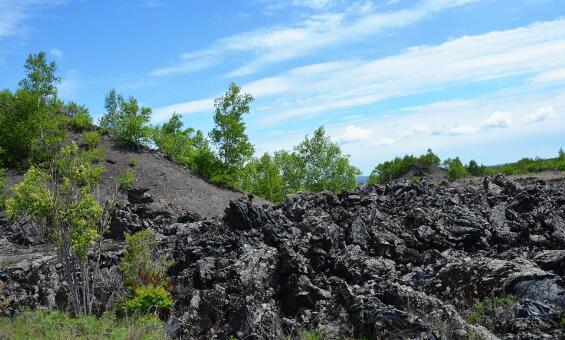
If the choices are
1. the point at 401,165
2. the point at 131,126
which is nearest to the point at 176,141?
the point at 131,126

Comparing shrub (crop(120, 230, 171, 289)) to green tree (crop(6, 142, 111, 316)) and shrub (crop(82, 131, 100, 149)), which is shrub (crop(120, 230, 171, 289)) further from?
shrub (crop(82, 131, 100, 149))

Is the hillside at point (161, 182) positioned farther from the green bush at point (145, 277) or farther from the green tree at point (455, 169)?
the green tree at point (455, 169)

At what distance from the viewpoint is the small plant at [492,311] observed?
11016mm

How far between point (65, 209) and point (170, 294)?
3.29 meters

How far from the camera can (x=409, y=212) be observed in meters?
17.9

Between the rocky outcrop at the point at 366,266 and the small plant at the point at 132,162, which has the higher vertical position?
the small plant at the point at 132,162

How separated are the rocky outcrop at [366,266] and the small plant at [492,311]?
6 cm

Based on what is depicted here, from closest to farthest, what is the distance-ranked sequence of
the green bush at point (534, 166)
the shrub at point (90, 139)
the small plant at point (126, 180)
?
the small plant at point (126, 180), the shrub at point (90, 139), the green bush at point (534, 166)

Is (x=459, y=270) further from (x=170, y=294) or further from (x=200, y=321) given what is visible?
(x=170, y=294)

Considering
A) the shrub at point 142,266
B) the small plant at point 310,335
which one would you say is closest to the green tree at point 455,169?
the shrub at point 142,266

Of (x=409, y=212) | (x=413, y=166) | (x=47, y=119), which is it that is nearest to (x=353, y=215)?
(x=409, y=212)

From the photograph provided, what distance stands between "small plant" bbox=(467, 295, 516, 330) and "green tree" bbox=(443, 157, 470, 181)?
Answer: 40649 millimetres

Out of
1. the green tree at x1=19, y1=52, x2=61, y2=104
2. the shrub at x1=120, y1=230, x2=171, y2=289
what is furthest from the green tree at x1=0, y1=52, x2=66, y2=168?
the shrub at x1=120, y1=230, x2=171, y2=289

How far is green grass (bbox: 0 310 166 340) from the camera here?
10.5 meters
